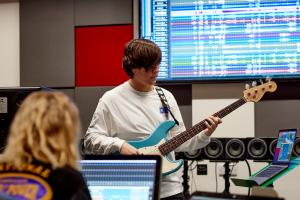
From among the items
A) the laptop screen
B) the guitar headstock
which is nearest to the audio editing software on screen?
the laptop screen

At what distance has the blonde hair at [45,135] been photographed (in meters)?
1.11

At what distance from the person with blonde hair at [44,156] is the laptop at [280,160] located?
1.45 meters

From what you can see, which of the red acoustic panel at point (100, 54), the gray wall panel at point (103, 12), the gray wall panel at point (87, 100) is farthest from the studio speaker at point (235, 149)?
the gray wall panel at point (103, 12)

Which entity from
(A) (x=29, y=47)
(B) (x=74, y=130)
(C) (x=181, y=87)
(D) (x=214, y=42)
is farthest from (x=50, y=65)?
(B) (x=74, y=130)

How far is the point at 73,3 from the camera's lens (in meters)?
4.55

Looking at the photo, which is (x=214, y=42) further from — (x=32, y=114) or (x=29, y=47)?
(x=32, y=114)

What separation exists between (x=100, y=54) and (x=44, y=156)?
3459 millimetres

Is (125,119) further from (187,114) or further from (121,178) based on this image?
(187,114)

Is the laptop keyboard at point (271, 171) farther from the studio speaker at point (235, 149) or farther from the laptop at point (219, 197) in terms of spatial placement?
the laptop at point (219, 197)

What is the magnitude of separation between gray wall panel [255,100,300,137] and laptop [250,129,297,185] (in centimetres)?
125

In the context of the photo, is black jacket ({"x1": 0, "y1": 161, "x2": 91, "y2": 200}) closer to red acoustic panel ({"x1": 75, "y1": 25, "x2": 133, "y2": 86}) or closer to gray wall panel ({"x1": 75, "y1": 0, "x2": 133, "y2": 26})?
red acoustic panel ({"x1": 75, "y1": 25, "x2": 133, "y2": 86})

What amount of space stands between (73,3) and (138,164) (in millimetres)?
3410

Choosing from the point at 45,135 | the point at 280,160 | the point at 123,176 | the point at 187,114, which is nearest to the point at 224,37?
the point at 187,114

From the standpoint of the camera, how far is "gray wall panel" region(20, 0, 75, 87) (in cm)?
455
